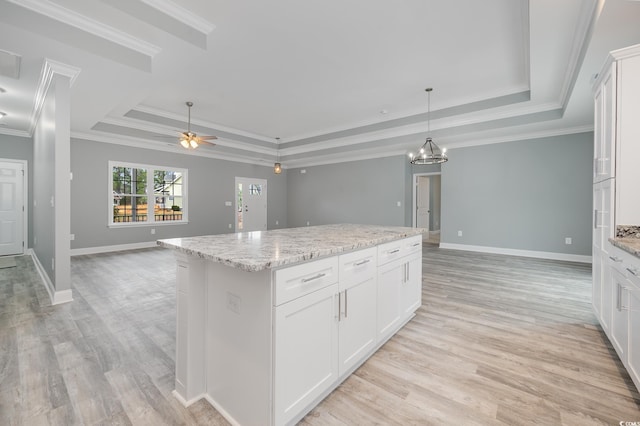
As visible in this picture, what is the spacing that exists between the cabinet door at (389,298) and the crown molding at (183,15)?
287cm

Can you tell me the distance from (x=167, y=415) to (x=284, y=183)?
8.88 m

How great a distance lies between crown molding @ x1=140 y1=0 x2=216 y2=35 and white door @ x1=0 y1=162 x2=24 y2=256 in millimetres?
5746

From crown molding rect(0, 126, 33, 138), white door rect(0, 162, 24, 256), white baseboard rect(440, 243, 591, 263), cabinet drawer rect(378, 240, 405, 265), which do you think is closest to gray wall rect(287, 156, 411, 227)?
white baseboard rect(440, 243, 591, 263)

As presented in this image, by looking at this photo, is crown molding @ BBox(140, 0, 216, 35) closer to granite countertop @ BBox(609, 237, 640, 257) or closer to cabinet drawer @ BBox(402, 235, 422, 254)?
cabinet drawer @ BBox(402, 235, 422, 254)

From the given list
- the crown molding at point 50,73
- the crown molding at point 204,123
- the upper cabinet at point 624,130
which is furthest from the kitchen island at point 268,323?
the crown molding at point 204,123

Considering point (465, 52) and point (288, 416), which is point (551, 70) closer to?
point (465, 52)

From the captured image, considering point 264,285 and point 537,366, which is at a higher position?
point 264,285

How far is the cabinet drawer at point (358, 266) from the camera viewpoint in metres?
1.71

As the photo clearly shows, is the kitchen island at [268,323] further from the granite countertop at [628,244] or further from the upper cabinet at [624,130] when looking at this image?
the upper cabinet at [624,130]

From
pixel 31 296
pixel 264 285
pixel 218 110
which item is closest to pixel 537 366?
pixel 264 285

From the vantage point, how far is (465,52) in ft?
11.1

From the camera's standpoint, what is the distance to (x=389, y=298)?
89.0 inches

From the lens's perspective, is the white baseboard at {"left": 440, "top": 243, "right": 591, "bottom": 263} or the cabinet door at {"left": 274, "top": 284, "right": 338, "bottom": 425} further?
the white baseboard at {"left": 440, "top": 243, "right": 591, "bottom": 263}

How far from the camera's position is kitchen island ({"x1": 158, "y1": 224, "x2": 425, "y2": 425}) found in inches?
51.1
